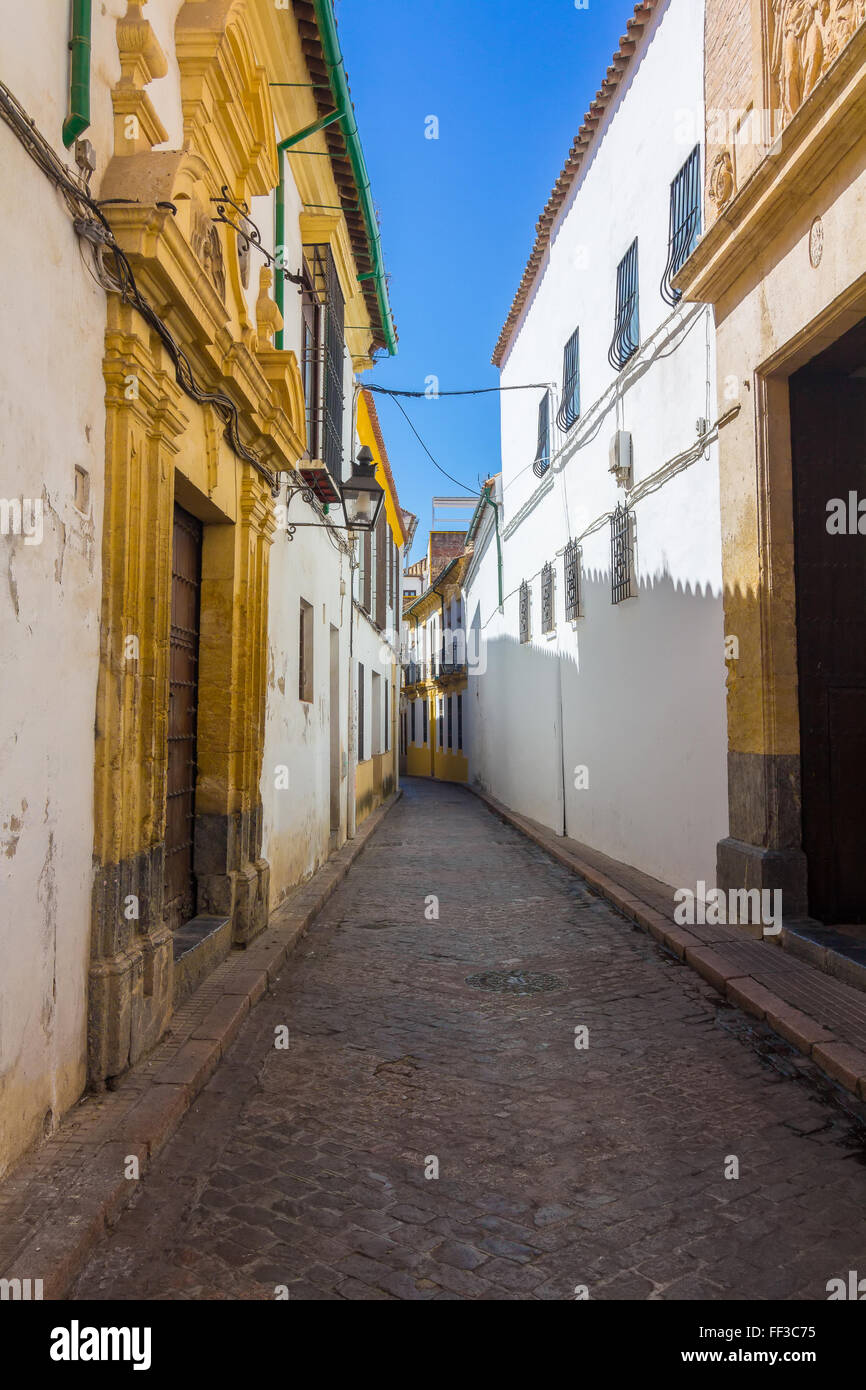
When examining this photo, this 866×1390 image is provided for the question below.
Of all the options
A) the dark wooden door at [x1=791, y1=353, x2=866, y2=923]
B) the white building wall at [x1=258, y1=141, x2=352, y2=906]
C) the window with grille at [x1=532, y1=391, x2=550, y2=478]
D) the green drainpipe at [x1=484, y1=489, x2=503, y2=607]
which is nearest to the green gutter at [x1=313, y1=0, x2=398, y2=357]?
the white building wall at [x1=258, y1=141, x2=352, y2=906]

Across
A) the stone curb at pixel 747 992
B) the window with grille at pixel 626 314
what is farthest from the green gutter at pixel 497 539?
the stone curb at pixel 747 992

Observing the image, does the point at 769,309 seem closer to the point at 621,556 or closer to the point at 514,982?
the point at 621,556

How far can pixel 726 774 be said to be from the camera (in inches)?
279

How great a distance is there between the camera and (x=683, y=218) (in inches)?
315

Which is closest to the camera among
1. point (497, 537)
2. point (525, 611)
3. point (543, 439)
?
point (543, 439)

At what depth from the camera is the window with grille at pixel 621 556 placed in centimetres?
948

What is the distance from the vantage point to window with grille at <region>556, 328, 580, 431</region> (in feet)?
38.6

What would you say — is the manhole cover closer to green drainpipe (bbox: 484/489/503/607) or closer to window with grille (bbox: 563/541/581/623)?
window with grille (bbox: 563/541/581/623)

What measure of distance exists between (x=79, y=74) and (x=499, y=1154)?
166 inches

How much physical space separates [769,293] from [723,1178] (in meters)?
5.34

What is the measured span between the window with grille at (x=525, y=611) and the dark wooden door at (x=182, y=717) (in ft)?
32.3

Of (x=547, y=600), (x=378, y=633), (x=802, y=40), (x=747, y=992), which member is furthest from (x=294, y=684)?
(x=378, y=633)
